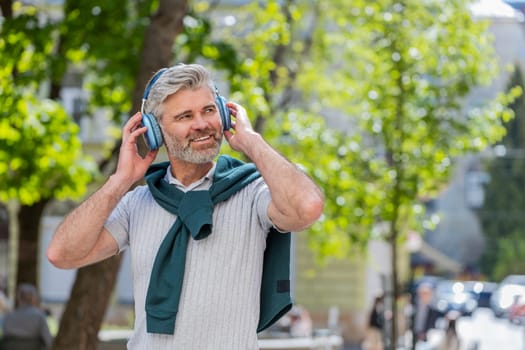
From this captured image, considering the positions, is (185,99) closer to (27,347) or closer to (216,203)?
(216,203)

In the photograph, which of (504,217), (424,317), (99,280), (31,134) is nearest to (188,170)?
(99,280)

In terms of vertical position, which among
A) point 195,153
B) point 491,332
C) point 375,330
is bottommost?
point 375,330

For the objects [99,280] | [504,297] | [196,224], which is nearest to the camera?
[196,224]

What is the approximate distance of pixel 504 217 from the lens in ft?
279

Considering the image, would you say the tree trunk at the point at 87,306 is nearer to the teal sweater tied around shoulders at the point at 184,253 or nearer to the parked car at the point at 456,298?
the teal sweater tied around shoulders at the point at 184,253

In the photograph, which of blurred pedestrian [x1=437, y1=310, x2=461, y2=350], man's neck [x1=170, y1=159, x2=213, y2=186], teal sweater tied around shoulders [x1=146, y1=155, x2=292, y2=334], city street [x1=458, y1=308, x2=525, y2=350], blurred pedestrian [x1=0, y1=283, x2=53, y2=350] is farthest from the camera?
city street [x1=458, y1=308, x2=525, y2=350]

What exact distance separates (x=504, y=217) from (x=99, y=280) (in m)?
75.3

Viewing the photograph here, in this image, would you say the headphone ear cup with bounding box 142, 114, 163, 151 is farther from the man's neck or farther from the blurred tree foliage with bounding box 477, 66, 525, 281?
the blurred tree foliage with bounding box 477, 66, 525, 281

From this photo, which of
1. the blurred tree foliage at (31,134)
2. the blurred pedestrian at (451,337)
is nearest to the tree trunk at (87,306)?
the blurred tree foliage at (31,134)

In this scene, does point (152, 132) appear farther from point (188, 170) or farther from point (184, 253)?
point (184, 253)

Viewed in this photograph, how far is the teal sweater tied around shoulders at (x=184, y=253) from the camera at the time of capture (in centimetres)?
394

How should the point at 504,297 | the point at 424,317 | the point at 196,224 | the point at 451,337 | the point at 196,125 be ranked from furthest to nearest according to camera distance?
1. the point at 504,297
2. the point at 424,317
3. the point at 451,337
4. the point at 196,125
5. the point at 196,224

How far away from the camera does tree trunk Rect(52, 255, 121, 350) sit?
11500mm

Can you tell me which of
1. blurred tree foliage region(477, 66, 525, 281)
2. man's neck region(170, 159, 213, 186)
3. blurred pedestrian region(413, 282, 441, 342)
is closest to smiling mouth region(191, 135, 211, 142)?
man's neck region(170, 159, 213, 186)
